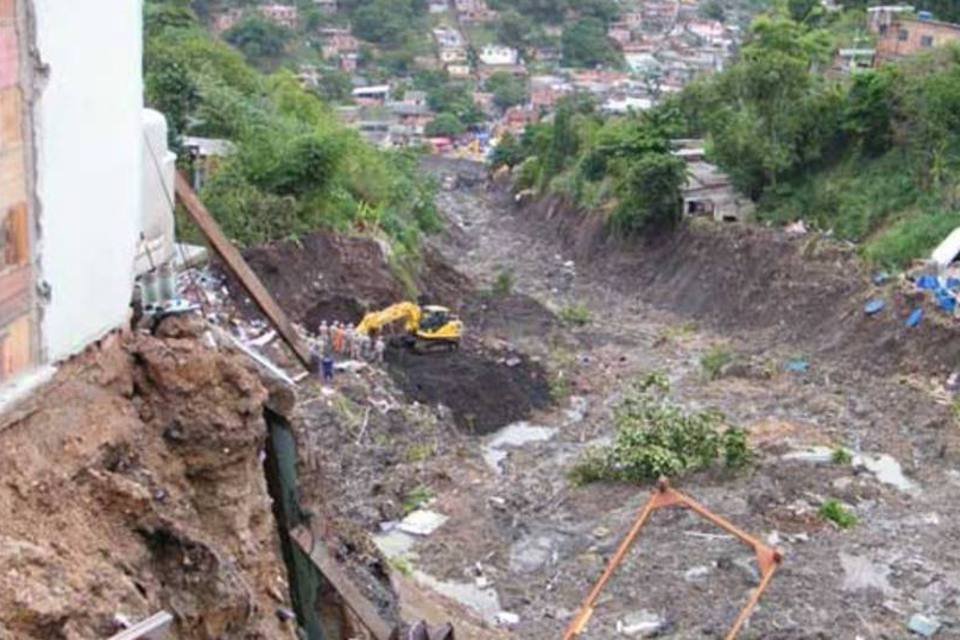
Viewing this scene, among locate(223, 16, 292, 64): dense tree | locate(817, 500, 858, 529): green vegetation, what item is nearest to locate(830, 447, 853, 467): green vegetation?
locate(817, 500, 858, 529): green vegetation

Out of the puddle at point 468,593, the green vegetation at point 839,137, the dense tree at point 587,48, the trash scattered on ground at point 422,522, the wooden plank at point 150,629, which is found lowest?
the dense tree at point 587,48

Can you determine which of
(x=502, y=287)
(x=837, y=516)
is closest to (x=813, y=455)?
(x=837, y=516)

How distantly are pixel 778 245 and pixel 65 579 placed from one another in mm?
23398

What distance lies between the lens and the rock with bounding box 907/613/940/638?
11.6 metres

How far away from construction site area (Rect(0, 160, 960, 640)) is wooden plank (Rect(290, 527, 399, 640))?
0.02m

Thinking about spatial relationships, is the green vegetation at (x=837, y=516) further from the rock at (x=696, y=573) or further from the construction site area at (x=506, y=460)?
the rock at (x=696, y=573)

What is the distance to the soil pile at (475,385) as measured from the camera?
18.5 metres

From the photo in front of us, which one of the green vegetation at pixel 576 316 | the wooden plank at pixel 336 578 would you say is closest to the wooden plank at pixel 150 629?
the wooden plank at pixel 336 578

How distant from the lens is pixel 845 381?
66.6 ft

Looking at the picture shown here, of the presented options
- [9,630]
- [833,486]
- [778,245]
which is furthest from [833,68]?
[9,630]

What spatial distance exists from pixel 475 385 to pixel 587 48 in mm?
62178

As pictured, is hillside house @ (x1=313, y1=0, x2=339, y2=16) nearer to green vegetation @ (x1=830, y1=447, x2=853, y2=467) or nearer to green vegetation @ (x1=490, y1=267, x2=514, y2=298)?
green vegetation @ (x1=490, y1=267, x2=514, y2=298)

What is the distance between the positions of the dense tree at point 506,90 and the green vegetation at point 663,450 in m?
55.0

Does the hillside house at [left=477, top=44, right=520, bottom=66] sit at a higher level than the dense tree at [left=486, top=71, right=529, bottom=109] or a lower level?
higher
